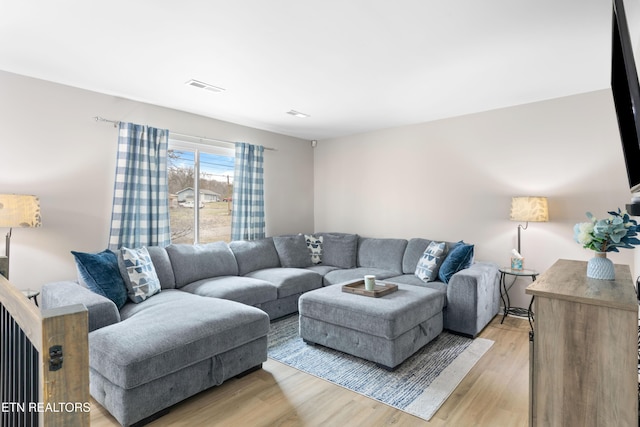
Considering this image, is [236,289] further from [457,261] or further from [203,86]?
[457,261]

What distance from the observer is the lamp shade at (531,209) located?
130 inches

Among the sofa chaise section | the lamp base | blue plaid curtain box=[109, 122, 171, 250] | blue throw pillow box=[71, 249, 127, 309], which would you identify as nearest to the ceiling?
blue plaid curtain box=[109, 122, 171, 250]

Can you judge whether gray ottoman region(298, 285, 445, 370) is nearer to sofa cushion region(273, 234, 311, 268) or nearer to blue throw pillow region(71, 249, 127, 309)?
sofa cushion region(273, 234, 311, 268)

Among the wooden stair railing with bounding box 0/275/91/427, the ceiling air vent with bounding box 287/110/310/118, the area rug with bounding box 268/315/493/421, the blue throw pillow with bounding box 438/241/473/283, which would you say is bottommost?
the area rug with bounding box 268/315/493/421

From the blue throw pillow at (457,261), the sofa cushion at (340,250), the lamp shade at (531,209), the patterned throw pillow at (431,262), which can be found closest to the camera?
the lamp shade at (531,209)

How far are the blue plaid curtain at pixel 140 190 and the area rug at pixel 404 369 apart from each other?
5.65 ft

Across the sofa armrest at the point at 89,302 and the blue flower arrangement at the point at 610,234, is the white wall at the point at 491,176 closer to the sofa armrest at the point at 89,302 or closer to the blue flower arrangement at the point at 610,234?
the blue flower arrangement at the point at 610,234

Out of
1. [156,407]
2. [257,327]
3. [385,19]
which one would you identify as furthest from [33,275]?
[385,19]

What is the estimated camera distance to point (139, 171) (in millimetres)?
3490

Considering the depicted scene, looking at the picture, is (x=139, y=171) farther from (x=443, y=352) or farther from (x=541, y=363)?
(x=541, y=363)

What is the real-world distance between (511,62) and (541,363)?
2.31 meters

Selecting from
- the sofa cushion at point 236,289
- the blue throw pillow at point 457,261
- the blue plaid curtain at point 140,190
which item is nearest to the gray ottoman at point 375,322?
the blue throw pillow at point 457,261

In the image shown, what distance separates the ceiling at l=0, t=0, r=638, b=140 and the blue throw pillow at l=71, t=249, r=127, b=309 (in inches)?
61.9

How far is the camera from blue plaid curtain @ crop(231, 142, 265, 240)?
14.6 feet
